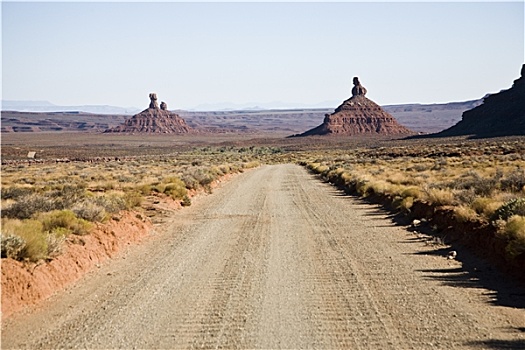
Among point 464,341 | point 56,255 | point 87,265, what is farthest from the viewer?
point 87,265

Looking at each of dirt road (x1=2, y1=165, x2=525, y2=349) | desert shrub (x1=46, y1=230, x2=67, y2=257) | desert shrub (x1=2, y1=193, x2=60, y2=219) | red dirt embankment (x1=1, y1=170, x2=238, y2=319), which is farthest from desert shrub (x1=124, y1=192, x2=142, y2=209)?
desert shrub (x1=46, y1=230, x2=67, y2=257)

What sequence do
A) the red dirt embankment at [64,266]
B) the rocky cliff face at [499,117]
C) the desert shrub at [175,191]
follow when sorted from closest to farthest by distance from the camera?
the red dirt embankment at [64,266], the desert shrub at [175,191], the rocky cliff face at [499,117]

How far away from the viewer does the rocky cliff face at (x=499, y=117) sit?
376 ft

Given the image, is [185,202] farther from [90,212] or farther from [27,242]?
[27,242]

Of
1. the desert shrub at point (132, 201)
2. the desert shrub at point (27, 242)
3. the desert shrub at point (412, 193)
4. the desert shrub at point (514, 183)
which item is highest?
the desert shrub at point (514, 183)

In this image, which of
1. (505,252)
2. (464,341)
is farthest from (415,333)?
(505,252)

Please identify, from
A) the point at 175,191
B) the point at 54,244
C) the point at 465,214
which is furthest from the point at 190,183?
the point at 54,244

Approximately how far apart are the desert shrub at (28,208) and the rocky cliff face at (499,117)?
340ft

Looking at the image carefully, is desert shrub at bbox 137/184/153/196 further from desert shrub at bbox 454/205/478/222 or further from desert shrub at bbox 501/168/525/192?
desert shrub at bbox 501/168/525/192

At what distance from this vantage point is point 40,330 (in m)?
7.60

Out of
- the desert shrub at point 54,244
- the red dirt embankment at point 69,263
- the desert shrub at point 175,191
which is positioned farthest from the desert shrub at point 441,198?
the desert shrub at point 54,244

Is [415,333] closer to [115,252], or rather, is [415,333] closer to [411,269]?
[411,269]

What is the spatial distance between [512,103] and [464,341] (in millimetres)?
134223

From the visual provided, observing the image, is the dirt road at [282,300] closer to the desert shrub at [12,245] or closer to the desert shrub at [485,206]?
the desert shrub at [12,245]
